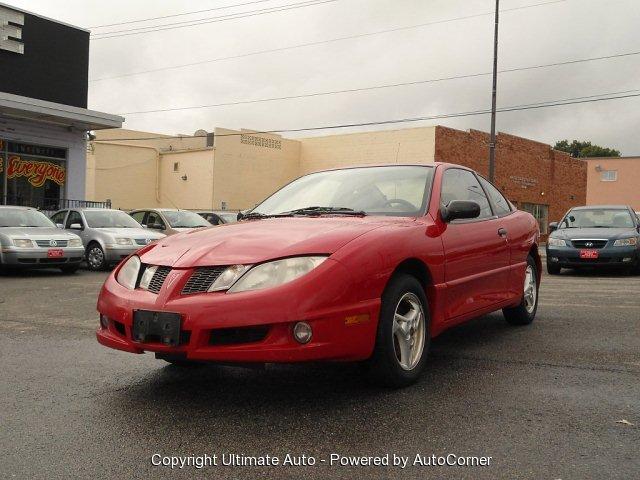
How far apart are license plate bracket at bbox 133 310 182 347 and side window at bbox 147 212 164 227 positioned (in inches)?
533

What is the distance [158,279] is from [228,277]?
1.63 ft

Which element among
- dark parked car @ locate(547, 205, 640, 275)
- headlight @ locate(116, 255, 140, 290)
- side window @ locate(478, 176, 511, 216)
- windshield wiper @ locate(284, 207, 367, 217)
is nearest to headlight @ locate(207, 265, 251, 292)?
headlight @ locate(116, 255, 140, 290)

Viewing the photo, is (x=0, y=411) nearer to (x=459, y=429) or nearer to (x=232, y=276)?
(x=232, y=276)

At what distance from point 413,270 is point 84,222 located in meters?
12.3

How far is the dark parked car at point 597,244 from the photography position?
1320 cm

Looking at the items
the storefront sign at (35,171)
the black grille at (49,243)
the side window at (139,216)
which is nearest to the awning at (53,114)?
the storefront sign at (35,171)

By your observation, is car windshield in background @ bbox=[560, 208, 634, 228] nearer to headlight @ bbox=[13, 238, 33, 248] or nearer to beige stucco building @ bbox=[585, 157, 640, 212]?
headlight @ bbox=[13, 238, 33, 248]

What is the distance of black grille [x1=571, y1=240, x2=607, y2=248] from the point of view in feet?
43.7

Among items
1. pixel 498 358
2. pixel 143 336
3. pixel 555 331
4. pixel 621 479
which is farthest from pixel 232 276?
pixel 555 331

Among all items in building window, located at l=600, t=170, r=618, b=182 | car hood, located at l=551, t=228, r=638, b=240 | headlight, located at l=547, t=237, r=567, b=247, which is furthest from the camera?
building window, located at l=600, t=170, r=618, b=182

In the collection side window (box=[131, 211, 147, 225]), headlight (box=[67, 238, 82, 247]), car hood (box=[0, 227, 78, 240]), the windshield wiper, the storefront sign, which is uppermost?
the storefront sign

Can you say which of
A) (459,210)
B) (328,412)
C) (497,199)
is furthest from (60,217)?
(328,412)

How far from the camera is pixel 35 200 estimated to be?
21141mm

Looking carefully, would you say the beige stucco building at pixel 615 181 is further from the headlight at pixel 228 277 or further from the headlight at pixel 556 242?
the headlight at pixel 228 277
